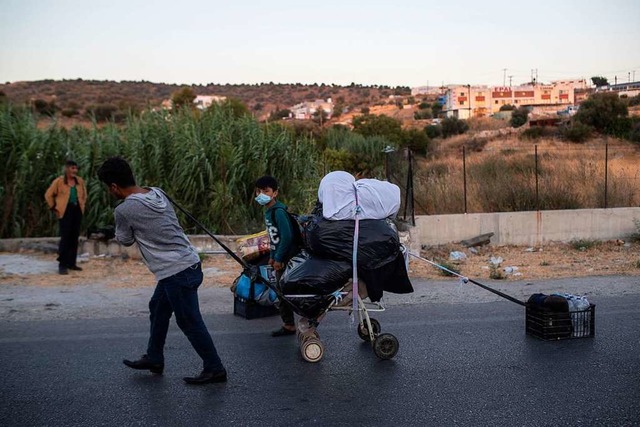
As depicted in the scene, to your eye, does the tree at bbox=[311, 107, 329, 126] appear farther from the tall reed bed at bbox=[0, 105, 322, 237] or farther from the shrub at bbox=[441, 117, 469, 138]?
the tall reed bed at bbox=[0, 105, 322, 237]

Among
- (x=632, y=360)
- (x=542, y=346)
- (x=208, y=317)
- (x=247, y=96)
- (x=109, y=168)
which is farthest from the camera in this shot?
(x=247, y=96)

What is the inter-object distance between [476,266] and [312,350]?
6450 mm

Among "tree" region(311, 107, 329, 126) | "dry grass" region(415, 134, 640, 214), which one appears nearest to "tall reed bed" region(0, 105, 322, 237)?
"dry grass" region(415, 134, 640, 214)

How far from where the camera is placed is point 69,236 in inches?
440

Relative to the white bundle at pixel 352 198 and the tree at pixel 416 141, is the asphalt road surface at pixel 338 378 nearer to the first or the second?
the white bundle at pixel 352 198

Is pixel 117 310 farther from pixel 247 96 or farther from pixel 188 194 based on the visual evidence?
pixel 247 96

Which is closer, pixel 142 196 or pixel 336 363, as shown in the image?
pixel 142 196

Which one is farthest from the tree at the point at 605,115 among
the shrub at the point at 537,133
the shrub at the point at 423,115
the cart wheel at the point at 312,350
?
the cart wheel at the point at 312,350

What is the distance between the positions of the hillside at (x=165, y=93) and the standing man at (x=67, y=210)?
3325 cm

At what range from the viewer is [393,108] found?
9119cm

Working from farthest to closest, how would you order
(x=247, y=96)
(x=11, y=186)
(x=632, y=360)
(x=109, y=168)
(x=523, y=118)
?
(x=247, y=96), (x=523, y=118), (x=11, y=186), (x=632, y=360), (x=109, y=168)

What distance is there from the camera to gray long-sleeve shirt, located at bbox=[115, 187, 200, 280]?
5.45 meters

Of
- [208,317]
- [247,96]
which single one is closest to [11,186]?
[208,317]

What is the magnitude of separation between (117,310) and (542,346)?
5.00m
